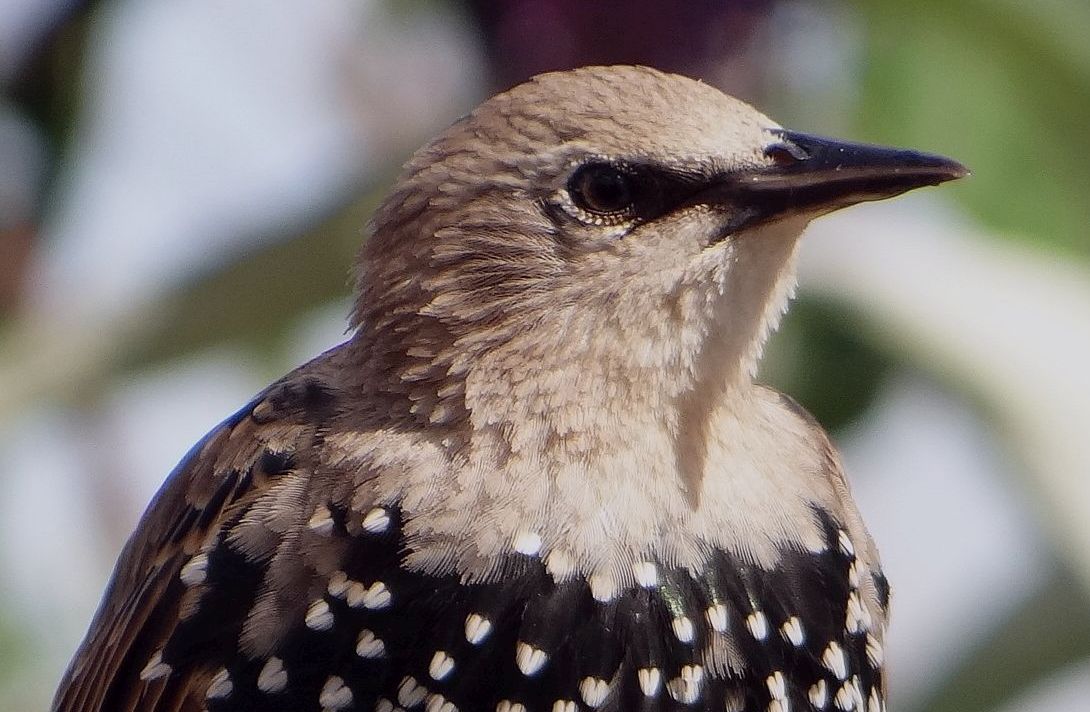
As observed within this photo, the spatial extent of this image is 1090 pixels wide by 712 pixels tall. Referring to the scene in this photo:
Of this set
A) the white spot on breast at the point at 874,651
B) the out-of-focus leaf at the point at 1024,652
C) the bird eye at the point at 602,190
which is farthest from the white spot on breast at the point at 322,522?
the out-of-focus leaf at the point at 1024,652

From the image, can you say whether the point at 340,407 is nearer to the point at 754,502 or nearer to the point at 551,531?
the point at 551,531

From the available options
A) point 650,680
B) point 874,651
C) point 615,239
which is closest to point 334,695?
point 650,680

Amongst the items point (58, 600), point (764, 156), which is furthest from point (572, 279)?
point (58, 600)

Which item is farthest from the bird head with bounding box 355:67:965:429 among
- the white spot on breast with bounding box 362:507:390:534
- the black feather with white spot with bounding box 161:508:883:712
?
the black feather with white spot with bounding box 161:508:883:712

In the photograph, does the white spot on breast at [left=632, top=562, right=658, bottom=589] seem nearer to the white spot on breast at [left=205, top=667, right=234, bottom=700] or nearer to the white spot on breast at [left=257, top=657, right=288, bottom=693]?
the white spot on breast at [left=257, top=657, right=288, bottom=693]

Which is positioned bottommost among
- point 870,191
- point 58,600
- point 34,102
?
point 58,600

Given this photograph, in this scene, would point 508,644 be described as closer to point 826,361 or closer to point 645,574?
point 645,574
